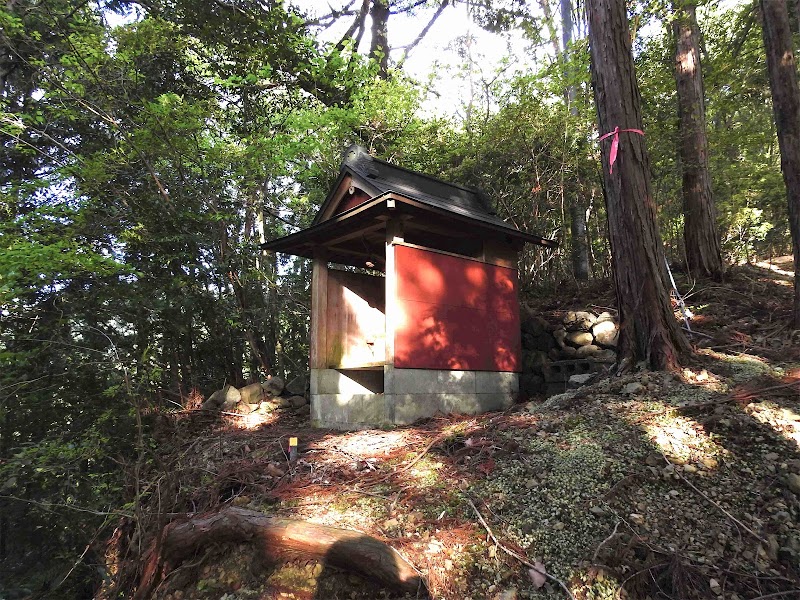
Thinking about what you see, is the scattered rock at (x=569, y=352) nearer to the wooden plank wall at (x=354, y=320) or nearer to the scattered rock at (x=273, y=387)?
the wooden plank wall at (x=354, y=320)

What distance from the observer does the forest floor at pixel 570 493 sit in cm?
282

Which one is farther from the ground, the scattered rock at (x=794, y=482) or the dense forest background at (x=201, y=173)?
the dense forest background at (x=201, y=173)

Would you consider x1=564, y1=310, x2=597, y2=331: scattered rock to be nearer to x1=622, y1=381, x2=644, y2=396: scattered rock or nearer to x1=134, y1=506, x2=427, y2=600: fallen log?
x1=622, y1=381, x2=644, y2=396: scattered rock

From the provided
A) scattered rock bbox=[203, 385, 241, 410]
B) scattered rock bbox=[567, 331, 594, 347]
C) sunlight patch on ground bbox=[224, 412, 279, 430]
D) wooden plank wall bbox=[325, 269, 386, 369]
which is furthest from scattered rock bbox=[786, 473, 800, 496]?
scattered rock bbox=[203, 385, 241, 410]

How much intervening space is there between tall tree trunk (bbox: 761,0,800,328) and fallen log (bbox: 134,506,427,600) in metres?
5.78

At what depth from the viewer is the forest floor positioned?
2818 millimetres

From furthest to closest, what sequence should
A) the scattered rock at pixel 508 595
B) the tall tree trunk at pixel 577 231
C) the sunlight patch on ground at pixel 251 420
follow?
the tall tree trunk at pixel 577 231 → the sunlight patch on ground at pixel 251 420 → the scattered rock at pixel 508 595

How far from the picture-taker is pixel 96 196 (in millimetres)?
9617

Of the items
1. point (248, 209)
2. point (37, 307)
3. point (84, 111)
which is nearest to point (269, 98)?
point (248, 209)

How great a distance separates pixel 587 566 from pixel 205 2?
12034 mm

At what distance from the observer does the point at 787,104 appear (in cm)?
598

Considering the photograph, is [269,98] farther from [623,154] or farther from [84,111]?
[623,154]

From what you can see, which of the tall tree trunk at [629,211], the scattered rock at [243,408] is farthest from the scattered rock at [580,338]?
the scattered rock at [243,408]

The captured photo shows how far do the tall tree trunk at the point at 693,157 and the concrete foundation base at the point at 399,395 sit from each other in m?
4.06
